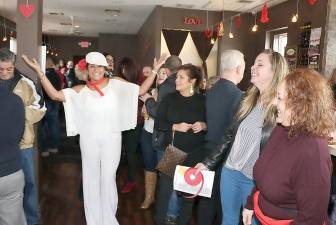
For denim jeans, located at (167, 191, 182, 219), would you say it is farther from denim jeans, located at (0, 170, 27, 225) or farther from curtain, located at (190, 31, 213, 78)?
curtain, located at (190, 31, 213, 78)

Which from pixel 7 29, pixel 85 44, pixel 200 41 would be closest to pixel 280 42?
pixel 200 41

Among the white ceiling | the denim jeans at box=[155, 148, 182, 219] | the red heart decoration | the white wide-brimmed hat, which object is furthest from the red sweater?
the white ceiling

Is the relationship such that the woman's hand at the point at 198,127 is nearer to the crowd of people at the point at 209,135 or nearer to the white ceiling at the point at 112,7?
the crowd of people at the point at 209,135

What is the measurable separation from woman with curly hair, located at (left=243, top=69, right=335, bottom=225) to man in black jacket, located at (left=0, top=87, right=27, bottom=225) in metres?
1.32

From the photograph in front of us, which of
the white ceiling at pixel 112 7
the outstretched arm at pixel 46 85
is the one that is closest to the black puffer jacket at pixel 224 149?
the outstretched arm at pixel 46 85

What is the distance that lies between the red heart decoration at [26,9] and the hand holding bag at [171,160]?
1.73m

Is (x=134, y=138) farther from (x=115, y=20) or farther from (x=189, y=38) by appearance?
(x=115, y=20)

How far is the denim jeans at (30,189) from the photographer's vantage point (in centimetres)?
303

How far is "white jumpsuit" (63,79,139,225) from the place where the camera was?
9.99ft

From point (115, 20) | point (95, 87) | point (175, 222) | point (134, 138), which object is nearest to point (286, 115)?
point (95, 87)

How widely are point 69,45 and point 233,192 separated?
19.1 metres

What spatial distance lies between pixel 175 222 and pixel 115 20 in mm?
9917

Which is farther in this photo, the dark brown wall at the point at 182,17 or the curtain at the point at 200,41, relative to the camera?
the curtain at the point at 200,41

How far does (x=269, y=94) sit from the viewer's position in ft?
6.84
